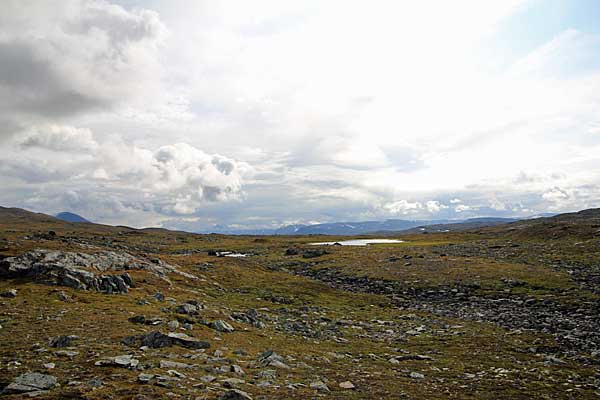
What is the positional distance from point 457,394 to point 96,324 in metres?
18.9

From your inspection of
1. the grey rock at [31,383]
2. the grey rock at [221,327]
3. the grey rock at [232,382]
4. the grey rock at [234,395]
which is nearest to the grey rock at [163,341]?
the grey rock at [221,327]

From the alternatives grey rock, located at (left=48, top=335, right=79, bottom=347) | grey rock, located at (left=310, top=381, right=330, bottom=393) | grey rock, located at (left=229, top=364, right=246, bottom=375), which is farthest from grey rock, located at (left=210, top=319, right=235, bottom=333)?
grey rock, located at (left=310, top=381, right=330, bottom=393)

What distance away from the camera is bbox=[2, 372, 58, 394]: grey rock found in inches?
460

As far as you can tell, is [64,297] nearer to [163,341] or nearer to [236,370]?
[163,341]

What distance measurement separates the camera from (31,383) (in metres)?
12.2

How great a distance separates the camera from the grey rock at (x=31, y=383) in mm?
11695

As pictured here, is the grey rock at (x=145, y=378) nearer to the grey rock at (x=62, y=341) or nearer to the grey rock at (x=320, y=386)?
the grey rock at (x=62, y=341)

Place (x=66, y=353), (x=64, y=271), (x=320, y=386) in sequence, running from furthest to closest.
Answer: (x=64, y=271) < (x=66, y=353) < (x=320, y=386)

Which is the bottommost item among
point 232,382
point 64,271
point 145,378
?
point 232,382

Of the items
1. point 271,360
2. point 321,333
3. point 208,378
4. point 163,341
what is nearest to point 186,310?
Result: point 163,341

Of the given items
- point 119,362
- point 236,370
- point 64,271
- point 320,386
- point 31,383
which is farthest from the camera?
point 64,271

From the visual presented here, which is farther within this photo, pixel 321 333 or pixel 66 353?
pixel 321 333

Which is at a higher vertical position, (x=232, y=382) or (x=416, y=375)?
(x=232, y=382)

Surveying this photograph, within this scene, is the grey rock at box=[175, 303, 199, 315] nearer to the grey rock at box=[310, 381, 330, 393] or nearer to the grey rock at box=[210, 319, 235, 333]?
the grey rock at box=[210, 319, 235, 333]
